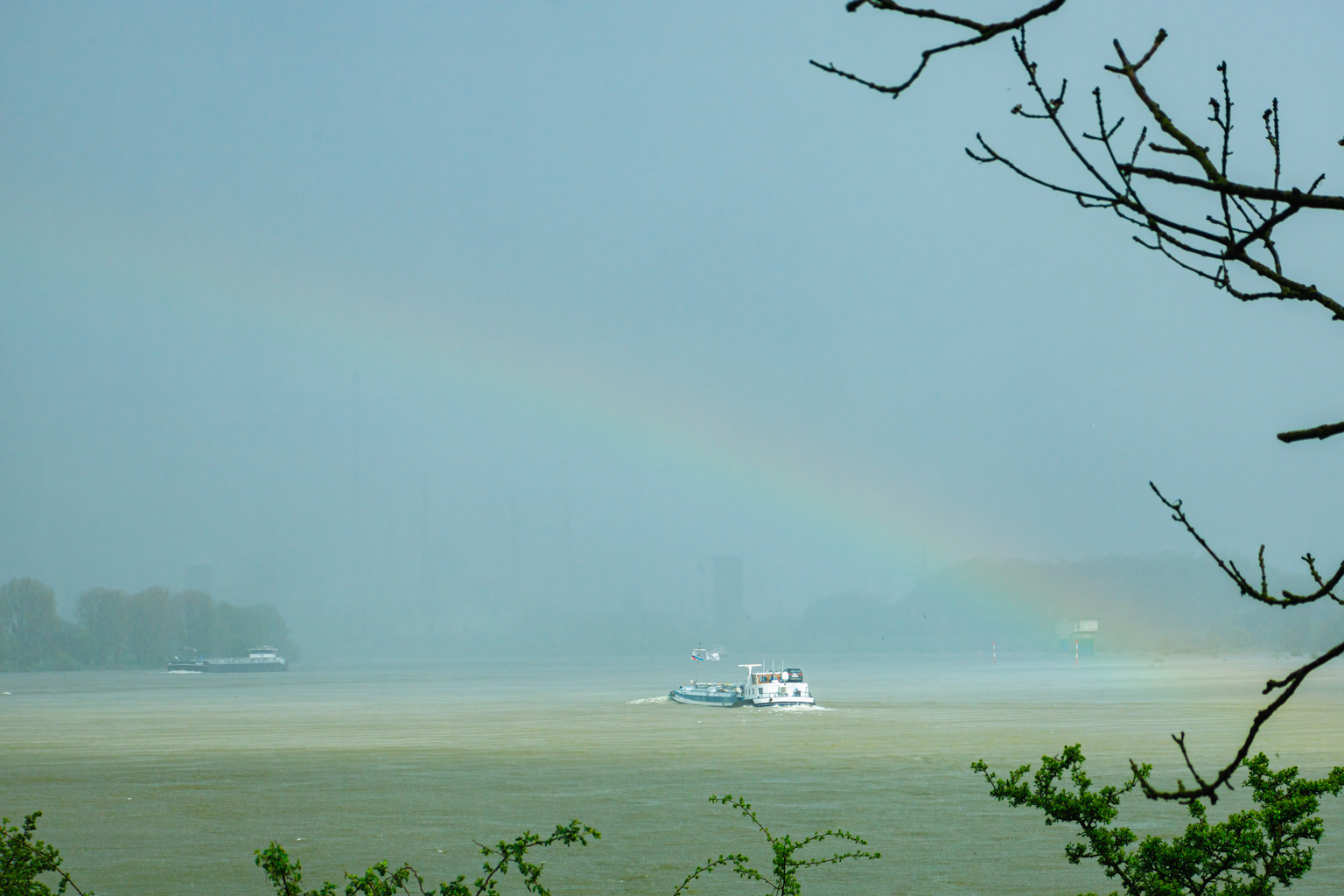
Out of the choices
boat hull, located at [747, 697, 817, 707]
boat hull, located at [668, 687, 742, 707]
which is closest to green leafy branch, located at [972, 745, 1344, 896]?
boat hull, located at [747, 697, 817, 707]

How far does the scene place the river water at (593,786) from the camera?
32.6m

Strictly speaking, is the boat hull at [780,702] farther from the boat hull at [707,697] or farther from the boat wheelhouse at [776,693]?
the boat hull at [707,697]

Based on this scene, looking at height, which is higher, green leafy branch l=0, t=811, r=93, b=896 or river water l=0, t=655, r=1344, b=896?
green leafy branch l=0, t=811, r=93, b=896

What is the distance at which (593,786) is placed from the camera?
50219 millimetres

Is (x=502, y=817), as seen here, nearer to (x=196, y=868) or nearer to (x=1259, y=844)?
(x=196, y=868)

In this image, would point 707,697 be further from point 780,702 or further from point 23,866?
point 23,866

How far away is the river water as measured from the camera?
107ft

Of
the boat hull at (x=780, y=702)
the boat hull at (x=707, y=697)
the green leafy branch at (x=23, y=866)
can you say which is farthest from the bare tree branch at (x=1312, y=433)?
the boat hull at (x=707, y=697)

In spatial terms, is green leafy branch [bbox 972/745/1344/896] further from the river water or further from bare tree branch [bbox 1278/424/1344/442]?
the river water

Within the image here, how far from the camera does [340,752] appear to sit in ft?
225

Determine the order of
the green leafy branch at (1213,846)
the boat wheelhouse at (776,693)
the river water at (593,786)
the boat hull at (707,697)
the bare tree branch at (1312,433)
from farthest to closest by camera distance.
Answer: the boat hull at (707,697) < the boat wheelhouse at (776,693) < the river water at (593,786) < the green leafy branch at (1213,846) < the bare tree branch at (1312,433)

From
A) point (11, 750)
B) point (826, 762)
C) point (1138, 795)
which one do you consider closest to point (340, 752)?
point (11, 750)

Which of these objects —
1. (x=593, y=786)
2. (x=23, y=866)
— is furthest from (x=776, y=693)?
(x=23, y=866)

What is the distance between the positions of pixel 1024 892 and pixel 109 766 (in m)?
46.5
